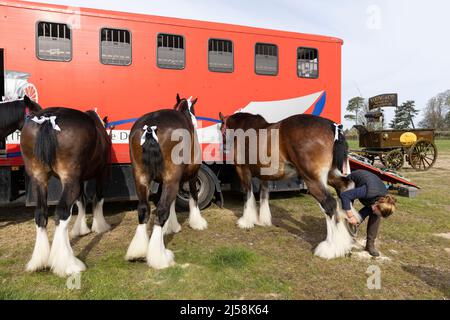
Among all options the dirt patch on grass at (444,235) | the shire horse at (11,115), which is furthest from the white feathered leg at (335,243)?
the shire horse at (11,115)

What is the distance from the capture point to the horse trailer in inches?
200

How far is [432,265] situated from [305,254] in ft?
5.05

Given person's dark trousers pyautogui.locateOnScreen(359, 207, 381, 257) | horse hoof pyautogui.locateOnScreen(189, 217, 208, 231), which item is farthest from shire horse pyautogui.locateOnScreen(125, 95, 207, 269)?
person's dark trousers pyautogui.locateOnScreen(359, 207, 381, 257)

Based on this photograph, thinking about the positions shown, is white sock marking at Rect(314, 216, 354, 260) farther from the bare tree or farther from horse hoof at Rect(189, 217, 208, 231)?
the bare tree

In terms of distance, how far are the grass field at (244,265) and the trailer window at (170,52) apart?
120 inches

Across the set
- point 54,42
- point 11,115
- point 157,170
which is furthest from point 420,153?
point 11,115

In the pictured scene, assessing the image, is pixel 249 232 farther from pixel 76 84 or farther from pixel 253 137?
pixel 76 84

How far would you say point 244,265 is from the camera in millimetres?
3664

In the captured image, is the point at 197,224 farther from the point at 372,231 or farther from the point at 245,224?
the point at 372,231

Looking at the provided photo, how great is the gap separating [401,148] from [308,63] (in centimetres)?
884

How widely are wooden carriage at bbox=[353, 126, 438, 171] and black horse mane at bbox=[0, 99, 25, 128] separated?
12878 millimetres

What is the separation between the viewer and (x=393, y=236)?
15.6 ft

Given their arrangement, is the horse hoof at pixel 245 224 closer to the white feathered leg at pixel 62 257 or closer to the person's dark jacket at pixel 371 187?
the person's dark jacket at pixel 371 187

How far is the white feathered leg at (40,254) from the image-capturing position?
3482 millimetres
